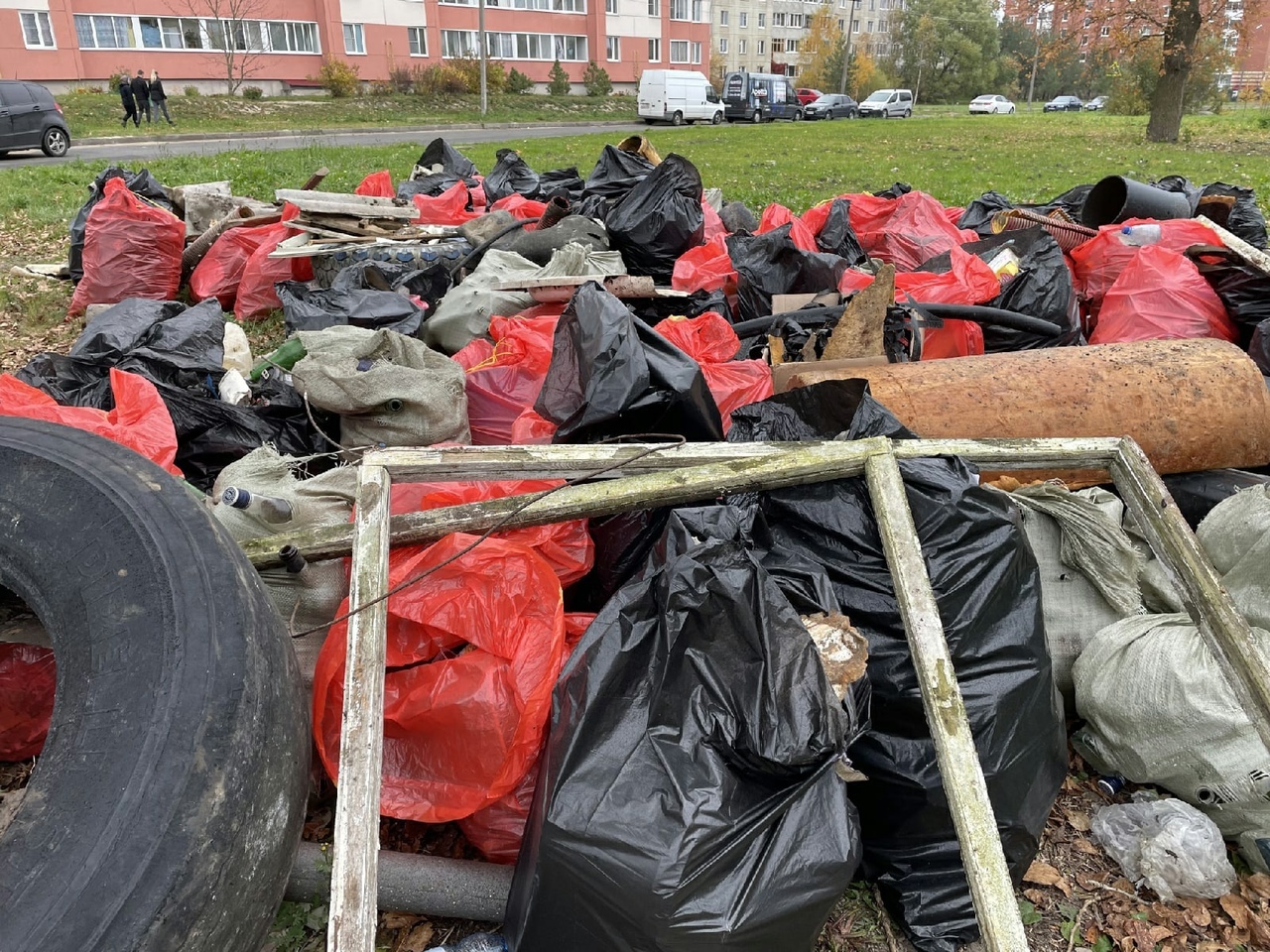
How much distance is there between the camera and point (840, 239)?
4867mm

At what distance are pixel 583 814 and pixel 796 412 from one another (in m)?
1.35

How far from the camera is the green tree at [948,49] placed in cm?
4791

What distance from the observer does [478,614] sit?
1791 millimetres

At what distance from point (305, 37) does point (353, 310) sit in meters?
29.4

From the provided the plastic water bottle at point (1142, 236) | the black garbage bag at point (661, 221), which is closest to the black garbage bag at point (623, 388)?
the black garbage bag at point (661, 221)

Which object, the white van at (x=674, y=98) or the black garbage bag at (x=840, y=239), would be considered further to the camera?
the white van at (x=674, y=98)

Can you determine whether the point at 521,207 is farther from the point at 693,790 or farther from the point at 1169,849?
the point at 1169,849

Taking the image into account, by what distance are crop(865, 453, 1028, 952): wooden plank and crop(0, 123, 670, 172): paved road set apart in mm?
13323

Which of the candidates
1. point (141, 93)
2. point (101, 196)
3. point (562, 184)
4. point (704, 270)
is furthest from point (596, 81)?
point (704, 270)

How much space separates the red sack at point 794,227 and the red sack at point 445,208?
2064 millimetres

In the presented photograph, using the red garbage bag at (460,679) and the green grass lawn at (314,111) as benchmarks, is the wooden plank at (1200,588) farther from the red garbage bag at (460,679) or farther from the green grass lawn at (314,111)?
the green grass lawn at (314,111)

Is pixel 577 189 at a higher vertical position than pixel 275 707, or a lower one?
higher

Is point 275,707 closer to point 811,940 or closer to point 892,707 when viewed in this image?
point 811,940

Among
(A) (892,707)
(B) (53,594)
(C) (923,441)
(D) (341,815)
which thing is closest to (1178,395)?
(C) (923,441)
